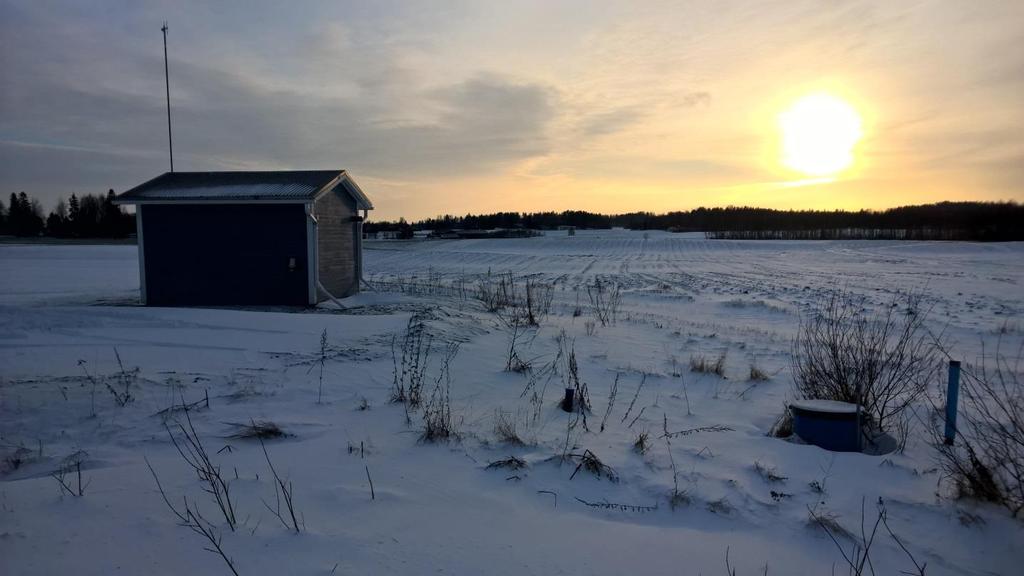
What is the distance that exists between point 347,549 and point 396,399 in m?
2.93

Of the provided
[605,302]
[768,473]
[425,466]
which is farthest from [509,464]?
[605,302]

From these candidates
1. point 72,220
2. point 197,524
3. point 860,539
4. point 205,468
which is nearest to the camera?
point 197,524

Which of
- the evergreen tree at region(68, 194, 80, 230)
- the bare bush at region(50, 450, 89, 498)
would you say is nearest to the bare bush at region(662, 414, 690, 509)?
the bare bush at region(50, 450, 89, 498)

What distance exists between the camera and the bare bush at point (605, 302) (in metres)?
13.0

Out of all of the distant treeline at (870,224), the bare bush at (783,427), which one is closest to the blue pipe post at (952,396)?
the bare bush at (783,427)

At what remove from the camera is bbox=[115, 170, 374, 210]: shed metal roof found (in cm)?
1356

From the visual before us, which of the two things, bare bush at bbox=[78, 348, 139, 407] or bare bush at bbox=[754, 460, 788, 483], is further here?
bare bush at bbox=[78, 348, 139, 407]

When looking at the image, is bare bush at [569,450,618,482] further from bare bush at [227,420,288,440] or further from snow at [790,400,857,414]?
bare bush at [227,420,288,440]

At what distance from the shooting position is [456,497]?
4.03 meters

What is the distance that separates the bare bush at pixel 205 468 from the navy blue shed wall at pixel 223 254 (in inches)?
354

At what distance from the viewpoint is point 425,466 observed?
178 inches

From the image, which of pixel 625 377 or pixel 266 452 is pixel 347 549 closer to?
pixel 266 452

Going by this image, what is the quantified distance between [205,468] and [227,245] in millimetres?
11214

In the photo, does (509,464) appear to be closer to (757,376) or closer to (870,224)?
(757,376)
